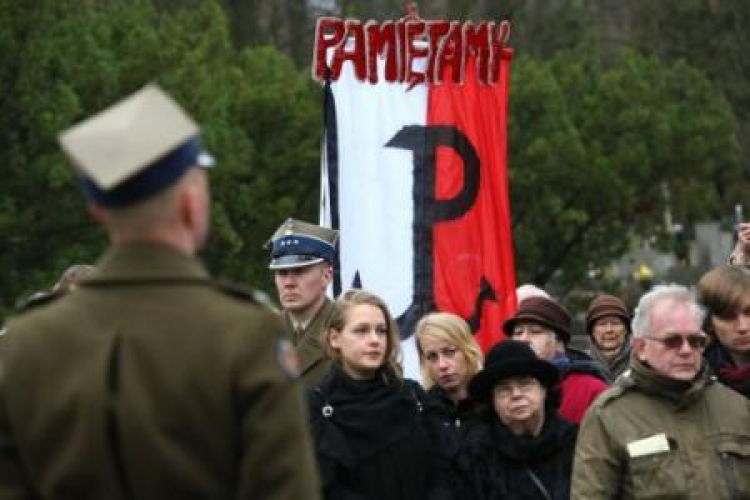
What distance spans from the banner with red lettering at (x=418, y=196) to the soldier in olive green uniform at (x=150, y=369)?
610 cm

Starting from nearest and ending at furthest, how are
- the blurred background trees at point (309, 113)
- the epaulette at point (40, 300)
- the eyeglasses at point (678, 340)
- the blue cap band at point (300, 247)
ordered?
the epaulette at point (40, 300)
the eyeglasses at point (678, 340)
the blue cap band at point (300, 247)
the blurred background trees at point (309, 113)

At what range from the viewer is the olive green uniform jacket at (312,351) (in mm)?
8469

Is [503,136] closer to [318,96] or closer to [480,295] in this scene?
[480,295]

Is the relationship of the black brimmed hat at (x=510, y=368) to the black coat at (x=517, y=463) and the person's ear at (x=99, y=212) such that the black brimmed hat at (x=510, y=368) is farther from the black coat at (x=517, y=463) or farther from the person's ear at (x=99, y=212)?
the person's ear at (x=99, y=212)

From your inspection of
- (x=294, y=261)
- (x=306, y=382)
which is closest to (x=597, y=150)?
(x=294, y=261)

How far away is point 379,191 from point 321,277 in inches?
62.7

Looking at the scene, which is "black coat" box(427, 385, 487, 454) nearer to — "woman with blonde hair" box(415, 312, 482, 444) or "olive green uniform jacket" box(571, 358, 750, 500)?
"woman with blonde hair" box(415, 312, 482, 444)

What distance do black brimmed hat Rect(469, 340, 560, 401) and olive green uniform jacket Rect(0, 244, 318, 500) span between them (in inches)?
143

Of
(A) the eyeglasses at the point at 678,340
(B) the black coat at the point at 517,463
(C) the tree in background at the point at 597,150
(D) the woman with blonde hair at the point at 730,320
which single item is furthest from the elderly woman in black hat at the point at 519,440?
(C) the tree in background at the point at 597,150

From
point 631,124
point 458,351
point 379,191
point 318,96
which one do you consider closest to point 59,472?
point 458,351

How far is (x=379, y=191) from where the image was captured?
10.3 metres

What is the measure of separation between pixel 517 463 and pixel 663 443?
1000mm

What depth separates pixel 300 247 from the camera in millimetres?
8961

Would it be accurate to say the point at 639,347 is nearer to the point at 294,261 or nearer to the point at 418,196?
the point at 294,261
